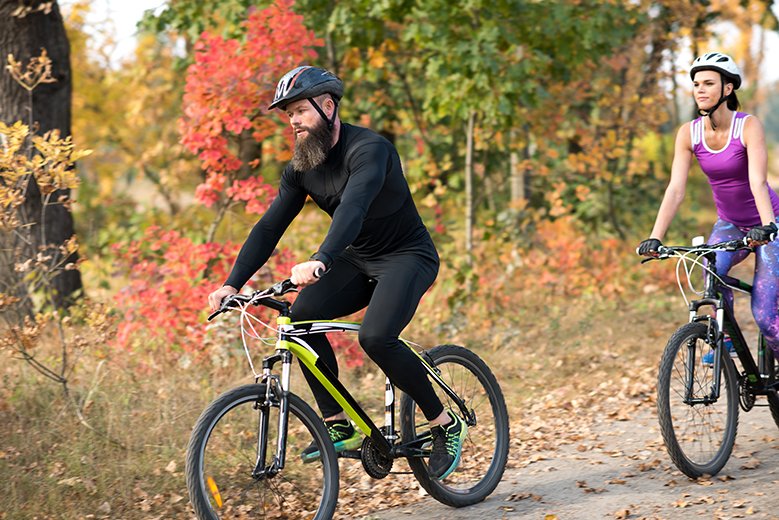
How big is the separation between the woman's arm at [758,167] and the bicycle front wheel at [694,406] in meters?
0.70

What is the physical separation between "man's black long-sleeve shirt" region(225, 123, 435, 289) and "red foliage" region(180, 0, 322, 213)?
316 cm

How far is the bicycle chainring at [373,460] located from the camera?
477cm

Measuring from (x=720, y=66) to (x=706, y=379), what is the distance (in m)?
1.71

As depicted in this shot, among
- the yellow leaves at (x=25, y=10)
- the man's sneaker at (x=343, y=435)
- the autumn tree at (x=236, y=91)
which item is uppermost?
the yellow leaves at (x=25, y=10)

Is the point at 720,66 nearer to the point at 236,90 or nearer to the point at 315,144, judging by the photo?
the point at 315,144

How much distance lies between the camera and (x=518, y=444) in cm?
655

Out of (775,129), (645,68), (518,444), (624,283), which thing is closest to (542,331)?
(624,283)

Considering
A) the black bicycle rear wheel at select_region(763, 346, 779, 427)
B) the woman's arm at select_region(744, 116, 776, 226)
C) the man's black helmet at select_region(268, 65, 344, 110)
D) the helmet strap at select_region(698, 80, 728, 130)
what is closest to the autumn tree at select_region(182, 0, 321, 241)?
the man's black helmet at select_region(268, 65, 344, 110)

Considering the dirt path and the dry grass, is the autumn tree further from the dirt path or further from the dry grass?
the dirt path

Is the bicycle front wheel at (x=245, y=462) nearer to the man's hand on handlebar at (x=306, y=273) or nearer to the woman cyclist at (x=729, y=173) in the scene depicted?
the man's hand on handlebar at (x=306, y=273)

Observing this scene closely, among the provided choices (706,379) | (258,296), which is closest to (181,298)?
(258,296)

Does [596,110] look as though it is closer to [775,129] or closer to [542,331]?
[542,331]

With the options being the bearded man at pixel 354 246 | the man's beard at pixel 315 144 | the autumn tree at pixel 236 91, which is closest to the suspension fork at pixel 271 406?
the bearded man at pixel 354 246

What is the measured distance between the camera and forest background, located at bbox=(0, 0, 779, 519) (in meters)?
5.87
